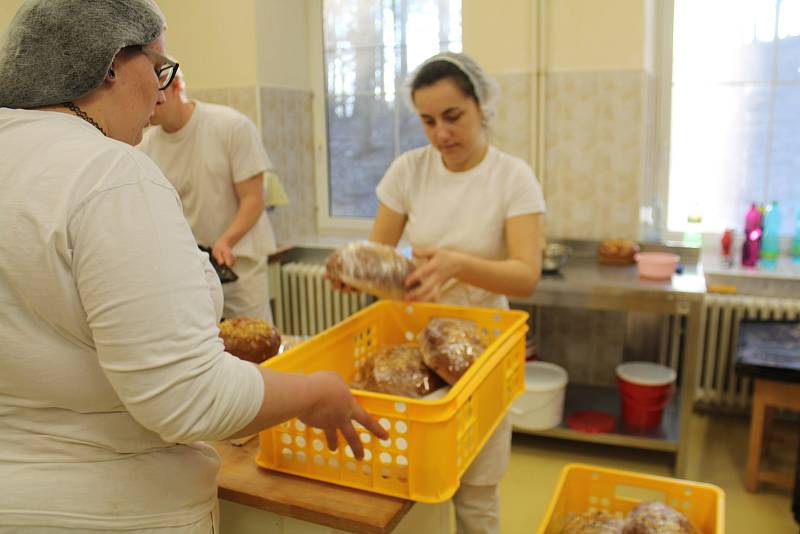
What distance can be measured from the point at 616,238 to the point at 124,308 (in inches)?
105

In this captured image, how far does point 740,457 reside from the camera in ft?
9.10

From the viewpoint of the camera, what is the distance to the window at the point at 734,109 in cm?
297

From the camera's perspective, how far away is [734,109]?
309 centimetres

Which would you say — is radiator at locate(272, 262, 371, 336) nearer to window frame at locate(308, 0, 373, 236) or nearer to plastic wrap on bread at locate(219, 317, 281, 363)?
window frame at locate(308, 0, 373, 236)

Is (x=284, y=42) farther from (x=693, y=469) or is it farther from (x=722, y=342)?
(x=693, y=469)

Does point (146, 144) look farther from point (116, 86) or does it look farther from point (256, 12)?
point (116, 86)

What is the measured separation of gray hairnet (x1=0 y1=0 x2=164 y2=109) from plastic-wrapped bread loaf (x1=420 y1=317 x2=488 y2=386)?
78 centimetres

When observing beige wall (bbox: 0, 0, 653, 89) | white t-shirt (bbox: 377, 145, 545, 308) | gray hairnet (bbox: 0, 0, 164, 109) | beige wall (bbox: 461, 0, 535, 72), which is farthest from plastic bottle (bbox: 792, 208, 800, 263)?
gray hairnet (bbox: 0, 0, 164, 109)

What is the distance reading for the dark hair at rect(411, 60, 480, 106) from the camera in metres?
1.60

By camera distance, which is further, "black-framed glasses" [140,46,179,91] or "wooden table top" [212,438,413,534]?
"wooden table top" [212,438,413,534]

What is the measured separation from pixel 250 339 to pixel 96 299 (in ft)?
2.18

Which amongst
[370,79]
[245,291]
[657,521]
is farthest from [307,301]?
[657,521]

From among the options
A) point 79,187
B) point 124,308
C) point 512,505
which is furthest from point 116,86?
point 512,505

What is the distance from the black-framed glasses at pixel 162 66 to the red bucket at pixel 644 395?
2328mm
